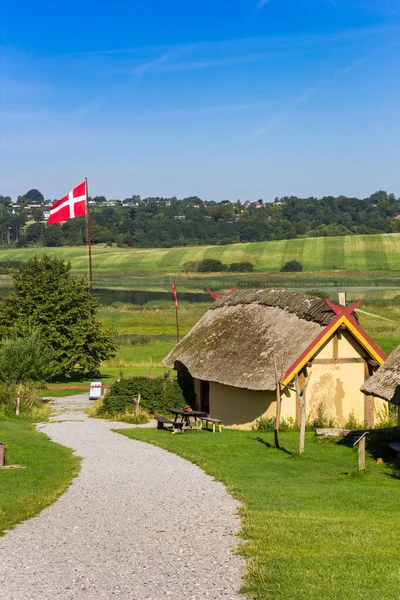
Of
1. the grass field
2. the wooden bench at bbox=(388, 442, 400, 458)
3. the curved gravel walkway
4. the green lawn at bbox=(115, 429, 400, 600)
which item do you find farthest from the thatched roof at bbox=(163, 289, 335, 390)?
the curved gravel walkway

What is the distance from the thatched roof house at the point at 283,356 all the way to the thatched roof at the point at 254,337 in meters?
0.04

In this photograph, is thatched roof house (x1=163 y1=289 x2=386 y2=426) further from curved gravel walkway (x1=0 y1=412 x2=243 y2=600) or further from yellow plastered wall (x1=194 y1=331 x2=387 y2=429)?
curved gravel walkway (x1=0 y1=412 x2=243 y2=600)

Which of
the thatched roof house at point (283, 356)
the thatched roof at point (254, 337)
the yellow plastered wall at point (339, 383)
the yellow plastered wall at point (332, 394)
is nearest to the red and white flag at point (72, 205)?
the thatched roof at point (254, 337)

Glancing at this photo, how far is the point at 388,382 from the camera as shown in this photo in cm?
2522

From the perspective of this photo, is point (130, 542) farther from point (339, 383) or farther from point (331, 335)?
point (339, 383)

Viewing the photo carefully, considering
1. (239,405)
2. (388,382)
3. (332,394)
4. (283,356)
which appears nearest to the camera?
(388,382)

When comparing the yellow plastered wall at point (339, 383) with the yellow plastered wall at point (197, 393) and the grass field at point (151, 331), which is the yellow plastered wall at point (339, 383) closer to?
the yellow plastered wall at point (197, 393)

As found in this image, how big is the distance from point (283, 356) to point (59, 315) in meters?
25.6

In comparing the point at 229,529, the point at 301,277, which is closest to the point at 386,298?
the point at 301,277

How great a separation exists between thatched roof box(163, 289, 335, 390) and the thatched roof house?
0.04 metres

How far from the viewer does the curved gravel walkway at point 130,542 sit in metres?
12.4

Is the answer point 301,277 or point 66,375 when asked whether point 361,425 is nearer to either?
point 66,375

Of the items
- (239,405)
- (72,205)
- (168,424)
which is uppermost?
(72,205)

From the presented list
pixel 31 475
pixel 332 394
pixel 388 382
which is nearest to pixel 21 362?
pixel 332 394
